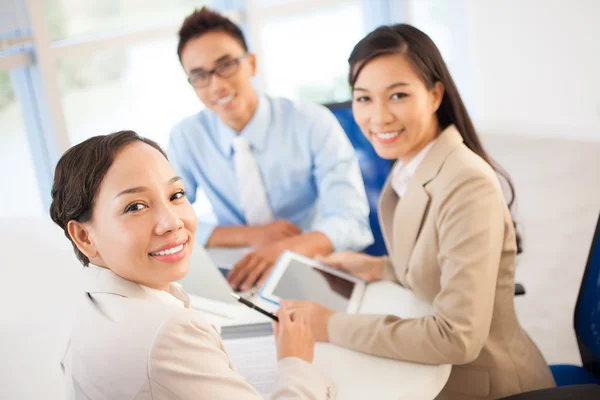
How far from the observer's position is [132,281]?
103 cm

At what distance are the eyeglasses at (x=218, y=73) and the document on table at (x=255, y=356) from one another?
1.04m

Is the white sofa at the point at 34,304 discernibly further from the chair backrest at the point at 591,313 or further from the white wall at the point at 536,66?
the white wall at the point at 536,66

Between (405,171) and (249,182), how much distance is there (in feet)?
2.78

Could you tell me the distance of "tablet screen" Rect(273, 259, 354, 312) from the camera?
154 centimetres

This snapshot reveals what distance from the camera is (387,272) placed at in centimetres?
172

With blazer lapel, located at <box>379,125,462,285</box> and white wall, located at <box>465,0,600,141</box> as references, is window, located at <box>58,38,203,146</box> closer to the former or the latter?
blazer lapel, located at <box>379,125,462,285</box>

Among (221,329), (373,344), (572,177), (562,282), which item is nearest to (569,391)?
(373,344)

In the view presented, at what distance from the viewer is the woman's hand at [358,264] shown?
1.72 meters

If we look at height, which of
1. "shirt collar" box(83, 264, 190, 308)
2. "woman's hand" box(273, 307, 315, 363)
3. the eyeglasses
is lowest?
"woman's hand" box(273, 307, 315, 363)

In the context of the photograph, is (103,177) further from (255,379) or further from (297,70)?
(297,70)

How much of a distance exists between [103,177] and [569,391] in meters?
0.95

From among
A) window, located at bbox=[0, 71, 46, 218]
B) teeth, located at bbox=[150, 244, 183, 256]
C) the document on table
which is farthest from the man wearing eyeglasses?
window, located at bbox=[0, 71, 46, 218]

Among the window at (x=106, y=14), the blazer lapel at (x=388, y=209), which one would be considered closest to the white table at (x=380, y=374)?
the blazer lapel at (x=388, y=209)

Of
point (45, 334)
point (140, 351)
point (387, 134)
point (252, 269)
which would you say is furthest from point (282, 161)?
point (140, 351)
